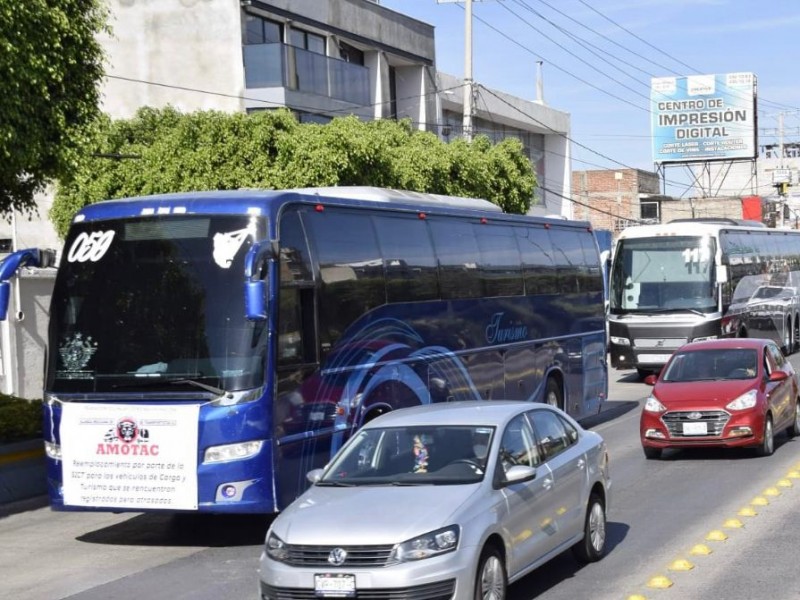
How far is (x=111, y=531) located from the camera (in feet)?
47.2

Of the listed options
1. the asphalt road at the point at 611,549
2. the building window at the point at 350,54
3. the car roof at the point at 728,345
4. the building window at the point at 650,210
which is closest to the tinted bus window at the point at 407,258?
the asphalt road at the point at 611,549

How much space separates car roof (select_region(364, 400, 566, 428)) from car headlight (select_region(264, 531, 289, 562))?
171 cm

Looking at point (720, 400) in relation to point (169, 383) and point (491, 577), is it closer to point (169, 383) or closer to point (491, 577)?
point (169, 383)

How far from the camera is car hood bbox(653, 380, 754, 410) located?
58.5 feet

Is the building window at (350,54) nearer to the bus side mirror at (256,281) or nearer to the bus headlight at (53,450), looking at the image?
the bus side mirror at (256,281)

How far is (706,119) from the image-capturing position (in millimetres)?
79500

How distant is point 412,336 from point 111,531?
14.1 ft

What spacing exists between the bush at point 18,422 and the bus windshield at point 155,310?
14.3ft

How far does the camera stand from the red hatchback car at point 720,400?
17.6m

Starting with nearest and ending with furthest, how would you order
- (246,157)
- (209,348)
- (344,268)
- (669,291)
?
1. (209,348)
2. (344,268)
3. (246,157)
4. (669,291)

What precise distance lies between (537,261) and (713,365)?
3.43 meters

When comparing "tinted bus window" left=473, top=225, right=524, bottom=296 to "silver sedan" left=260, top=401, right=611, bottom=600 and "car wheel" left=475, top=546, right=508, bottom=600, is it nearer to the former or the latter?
"silver sedan" left=260, top=401, right=611, bottom=600

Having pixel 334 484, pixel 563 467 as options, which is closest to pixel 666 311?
pixel 563 467

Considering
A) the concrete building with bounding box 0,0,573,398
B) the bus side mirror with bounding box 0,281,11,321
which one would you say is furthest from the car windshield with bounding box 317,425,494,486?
the concrete building with bounding box 0,0,573,398
